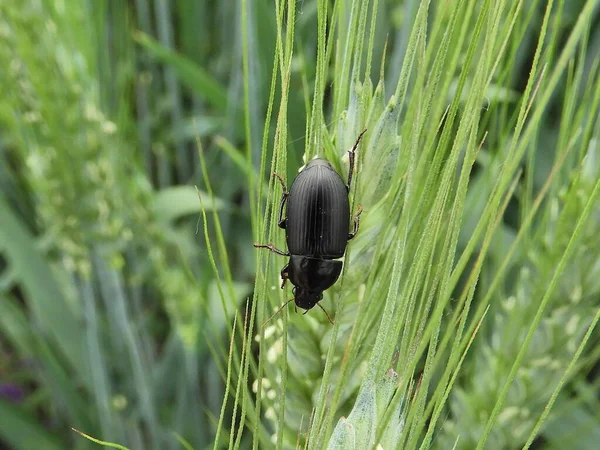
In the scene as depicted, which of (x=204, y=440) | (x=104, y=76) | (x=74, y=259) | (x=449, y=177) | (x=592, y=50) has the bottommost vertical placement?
(x=449, y=177)

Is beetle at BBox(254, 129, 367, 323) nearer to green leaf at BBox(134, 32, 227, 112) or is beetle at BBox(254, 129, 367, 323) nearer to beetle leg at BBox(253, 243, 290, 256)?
beetle leg at BBox(253, 243, 290, 256)

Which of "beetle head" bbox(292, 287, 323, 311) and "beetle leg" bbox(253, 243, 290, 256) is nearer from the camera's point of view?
"beetle leg" bbox(253, 243, 290, 256)

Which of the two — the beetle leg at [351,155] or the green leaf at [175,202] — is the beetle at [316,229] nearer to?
the beetle leg at [351,155]

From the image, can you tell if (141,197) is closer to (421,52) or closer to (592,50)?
(421,52)

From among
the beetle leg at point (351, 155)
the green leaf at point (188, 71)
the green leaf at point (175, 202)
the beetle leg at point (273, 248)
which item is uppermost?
the green leaf at point (188, 71)

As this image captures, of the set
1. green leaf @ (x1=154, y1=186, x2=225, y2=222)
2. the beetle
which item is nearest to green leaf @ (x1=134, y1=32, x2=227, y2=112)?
green leaf @ (x1=154, y1=186, x2=225, y2=222)

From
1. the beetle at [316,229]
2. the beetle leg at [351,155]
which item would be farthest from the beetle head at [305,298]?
the beetle leg at [351,155]

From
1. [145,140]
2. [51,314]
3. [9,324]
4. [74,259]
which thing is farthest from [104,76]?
[9,324]

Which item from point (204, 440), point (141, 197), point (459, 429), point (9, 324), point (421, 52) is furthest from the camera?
point (9, 324)
